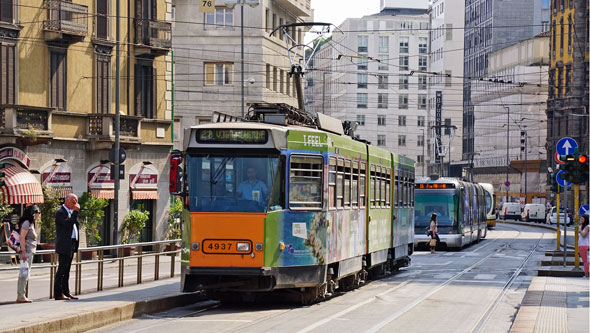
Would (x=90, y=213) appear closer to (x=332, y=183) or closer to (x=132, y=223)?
(x=132, y=223)

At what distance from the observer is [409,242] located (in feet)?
104

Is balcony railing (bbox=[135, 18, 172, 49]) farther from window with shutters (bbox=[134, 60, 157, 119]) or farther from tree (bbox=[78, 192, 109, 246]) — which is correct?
tree (bbox=[78, 192, 109, 246])

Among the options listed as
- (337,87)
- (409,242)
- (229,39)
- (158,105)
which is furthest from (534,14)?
(409,242)

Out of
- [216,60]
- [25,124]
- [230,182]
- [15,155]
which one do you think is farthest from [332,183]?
[216,60]

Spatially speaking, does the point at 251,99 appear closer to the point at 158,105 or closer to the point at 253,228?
the point at 158,105

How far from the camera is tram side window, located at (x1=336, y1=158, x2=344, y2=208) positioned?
69.7 ft

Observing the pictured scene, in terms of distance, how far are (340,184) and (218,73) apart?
4691 cm

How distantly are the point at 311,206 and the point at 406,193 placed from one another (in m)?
11.1

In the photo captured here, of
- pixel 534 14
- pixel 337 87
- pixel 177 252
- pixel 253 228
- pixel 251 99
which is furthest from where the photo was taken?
pixel 337 87

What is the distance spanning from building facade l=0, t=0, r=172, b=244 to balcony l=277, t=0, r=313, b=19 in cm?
2516

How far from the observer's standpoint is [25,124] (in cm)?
3812

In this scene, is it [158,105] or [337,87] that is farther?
[337,87]

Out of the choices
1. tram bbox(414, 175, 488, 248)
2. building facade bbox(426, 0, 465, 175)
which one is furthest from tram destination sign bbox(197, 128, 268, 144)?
building facade bbox(426, 0, 465, 175)

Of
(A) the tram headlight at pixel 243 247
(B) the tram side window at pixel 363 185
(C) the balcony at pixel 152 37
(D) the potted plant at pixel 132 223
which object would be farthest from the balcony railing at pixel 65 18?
(A) the tram headlight at pixel 243 247
